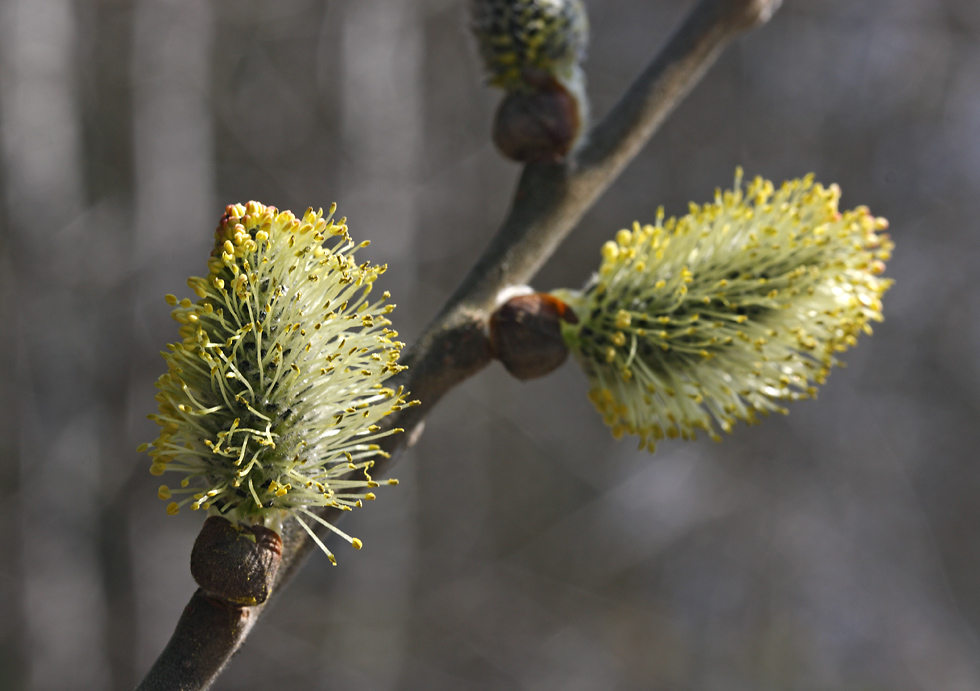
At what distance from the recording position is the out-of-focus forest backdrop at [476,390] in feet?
8.58

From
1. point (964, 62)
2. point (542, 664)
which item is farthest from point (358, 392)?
point (964, 62)

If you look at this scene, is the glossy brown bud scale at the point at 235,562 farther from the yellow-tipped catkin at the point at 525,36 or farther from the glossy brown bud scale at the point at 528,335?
the yellow-tipped catkin at the point at 525,36

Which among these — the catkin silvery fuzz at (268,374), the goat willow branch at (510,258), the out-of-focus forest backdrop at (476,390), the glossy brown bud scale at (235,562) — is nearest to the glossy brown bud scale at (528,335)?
the goat willow branch at (510,258)

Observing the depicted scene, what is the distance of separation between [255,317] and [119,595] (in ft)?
8.41

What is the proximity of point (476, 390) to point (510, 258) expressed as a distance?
2.58m

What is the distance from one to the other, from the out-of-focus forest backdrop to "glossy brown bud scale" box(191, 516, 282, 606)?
2.35 metres

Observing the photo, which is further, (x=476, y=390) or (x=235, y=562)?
(x=476, y=390)

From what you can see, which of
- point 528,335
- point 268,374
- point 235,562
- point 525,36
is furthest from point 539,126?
point 235,562

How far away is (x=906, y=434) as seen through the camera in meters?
3.32

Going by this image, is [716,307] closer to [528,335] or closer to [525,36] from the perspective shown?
[528,335]

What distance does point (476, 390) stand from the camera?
329cm

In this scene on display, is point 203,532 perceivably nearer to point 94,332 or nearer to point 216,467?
point 216,467

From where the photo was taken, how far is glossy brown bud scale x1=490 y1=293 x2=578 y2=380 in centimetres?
66

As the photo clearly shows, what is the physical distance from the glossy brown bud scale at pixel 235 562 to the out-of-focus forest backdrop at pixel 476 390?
7.72 ft
